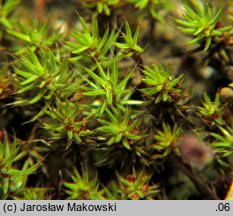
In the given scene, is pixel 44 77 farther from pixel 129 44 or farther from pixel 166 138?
pixel 166 138

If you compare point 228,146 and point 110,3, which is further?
point 110,3

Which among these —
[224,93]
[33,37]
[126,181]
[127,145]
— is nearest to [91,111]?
[127,145]

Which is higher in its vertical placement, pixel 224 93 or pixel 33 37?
pixel 33 37

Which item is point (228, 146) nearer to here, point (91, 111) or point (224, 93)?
point (224, 93)

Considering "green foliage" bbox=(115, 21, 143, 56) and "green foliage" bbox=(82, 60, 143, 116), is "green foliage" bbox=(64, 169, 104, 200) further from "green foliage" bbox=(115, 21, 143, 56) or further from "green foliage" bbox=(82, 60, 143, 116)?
"green foliage" bbox=(115, 21, 143, 56)

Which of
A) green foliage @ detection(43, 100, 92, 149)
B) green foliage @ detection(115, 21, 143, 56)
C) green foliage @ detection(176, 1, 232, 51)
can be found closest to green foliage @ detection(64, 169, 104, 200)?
green foliage @ detection(43, 100, 92, 149)

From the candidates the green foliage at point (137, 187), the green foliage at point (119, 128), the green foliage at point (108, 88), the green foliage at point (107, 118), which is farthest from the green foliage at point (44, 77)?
the green foliage at point (137, 187)
